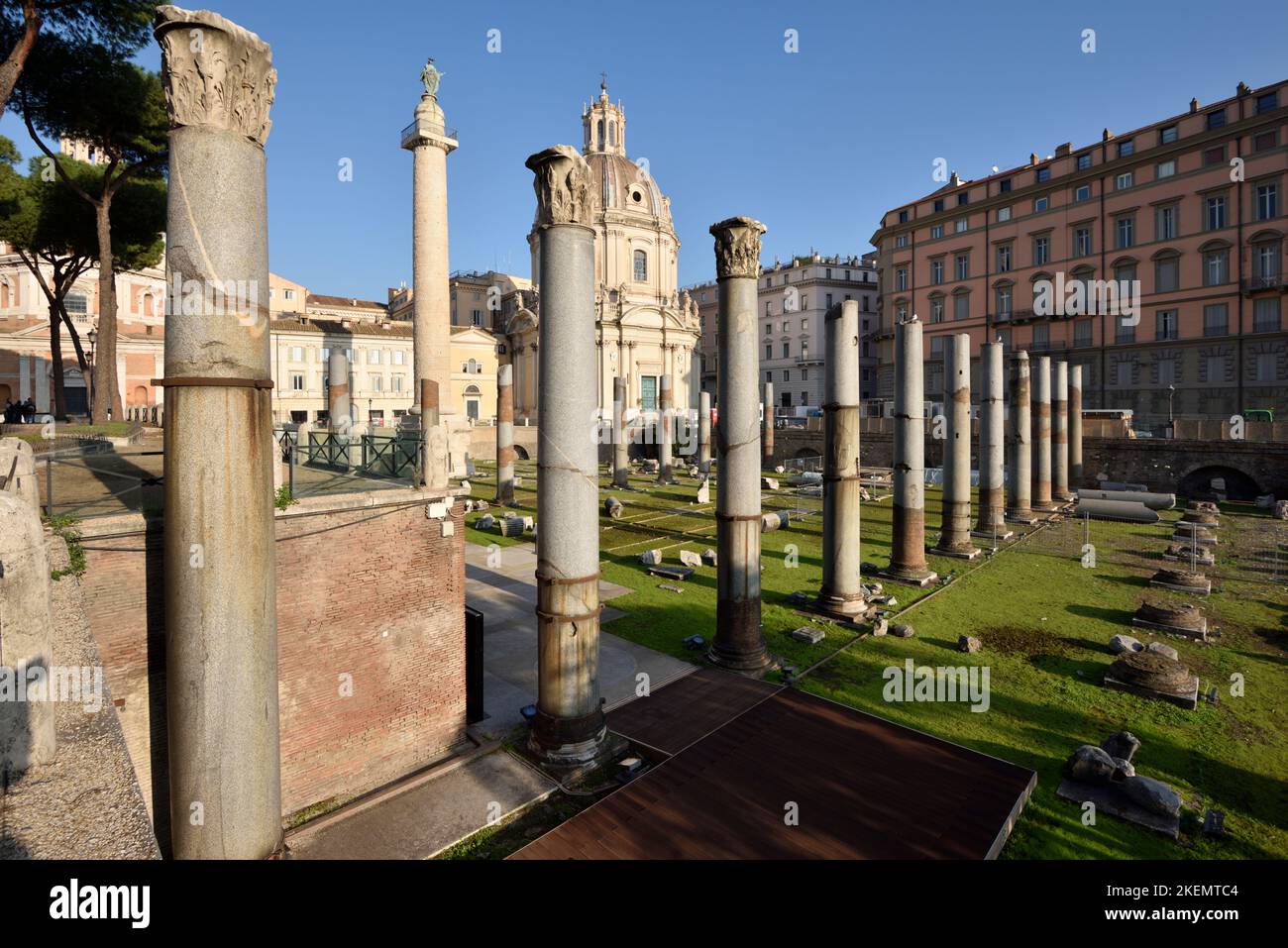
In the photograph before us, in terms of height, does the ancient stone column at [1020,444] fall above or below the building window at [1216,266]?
below

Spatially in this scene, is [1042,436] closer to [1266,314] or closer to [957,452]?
[957,452]

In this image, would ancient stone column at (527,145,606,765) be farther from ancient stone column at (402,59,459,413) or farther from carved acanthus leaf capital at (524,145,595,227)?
ancient stone column at (402,59,459,413)

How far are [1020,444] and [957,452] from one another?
712 cm

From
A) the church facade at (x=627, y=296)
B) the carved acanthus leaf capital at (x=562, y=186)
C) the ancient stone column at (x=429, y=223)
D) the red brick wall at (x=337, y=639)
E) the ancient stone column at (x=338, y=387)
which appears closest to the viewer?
the red brick wall at (x=337, y=639)

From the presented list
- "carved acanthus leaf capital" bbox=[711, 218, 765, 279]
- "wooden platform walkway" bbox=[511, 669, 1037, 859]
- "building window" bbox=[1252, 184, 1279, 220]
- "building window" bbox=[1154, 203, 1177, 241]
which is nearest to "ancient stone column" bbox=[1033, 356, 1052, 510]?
"carved acanthus leaf capital" bbox=[711, 218, 765, 279]

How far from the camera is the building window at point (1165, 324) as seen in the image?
42.7 meters

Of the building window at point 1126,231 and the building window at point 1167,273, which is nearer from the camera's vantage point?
the building window at point 1167,273

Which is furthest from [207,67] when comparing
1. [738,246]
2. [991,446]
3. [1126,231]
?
[1126,231]

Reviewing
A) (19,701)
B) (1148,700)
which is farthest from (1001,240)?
(19,701)

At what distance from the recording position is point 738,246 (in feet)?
36.3

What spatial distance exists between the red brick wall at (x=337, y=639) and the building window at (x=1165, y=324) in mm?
50295

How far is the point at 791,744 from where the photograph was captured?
8734mm

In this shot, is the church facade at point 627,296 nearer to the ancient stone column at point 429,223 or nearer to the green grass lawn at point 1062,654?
the ancient stone column at point 429,223

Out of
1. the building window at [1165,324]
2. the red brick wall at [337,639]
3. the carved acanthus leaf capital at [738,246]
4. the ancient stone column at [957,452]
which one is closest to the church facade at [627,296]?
the building window at [1165,324]
